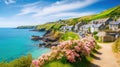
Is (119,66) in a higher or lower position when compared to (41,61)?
lower

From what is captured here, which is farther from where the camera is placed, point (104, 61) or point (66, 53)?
point (104, 61)

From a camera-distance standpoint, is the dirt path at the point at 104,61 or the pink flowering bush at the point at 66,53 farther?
the dirt path at the point at 104,61

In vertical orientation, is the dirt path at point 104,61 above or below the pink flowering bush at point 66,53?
below

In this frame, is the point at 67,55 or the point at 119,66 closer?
the point at 67,55

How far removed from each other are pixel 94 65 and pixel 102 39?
4080 cm

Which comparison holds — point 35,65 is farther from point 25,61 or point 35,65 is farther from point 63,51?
point 25,61

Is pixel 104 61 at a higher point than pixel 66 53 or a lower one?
lower

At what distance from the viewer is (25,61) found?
3092 cm

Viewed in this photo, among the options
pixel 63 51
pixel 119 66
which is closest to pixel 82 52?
pixel 63 51

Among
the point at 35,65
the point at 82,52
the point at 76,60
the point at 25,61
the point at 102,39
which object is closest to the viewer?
the point at 35,65

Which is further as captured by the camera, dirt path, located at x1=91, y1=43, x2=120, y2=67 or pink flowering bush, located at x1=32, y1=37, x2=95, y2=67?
dirt path, located at x1=91, y1=43, x2=120, y2=67

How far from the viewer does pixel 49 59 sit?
18.3 meters

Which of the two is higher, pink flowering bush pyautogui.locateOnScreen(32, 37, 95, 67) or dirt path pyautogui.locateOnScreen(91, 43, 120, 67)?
pink flowering bush pyautogui.locateOnScreen(32, 37, 95, 67)

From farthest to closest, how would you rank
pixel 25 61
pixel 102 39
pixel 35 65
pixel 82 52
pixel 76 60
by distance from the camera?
pixel 102 39 → pixel 25 61 → pixel 82 52 → pixel 76 60 → pixel 35 65
